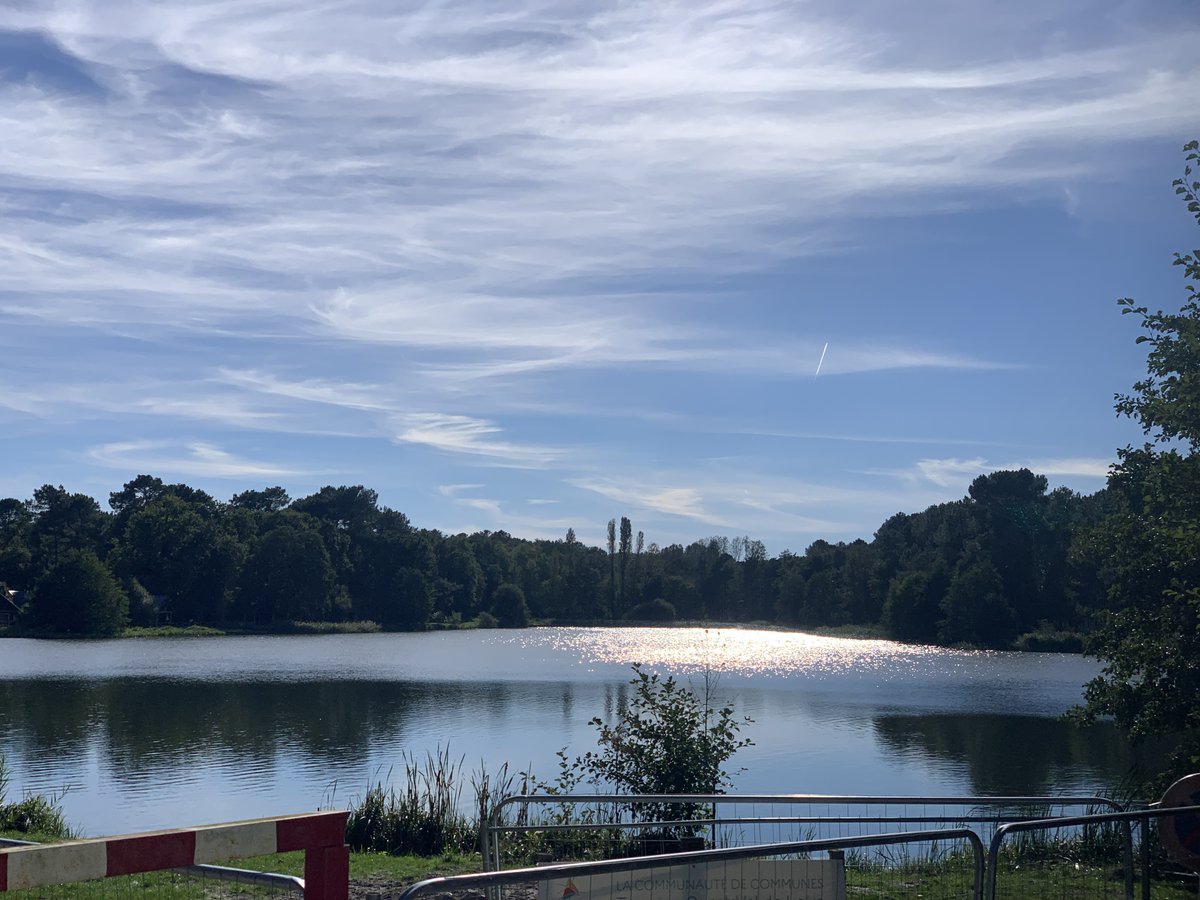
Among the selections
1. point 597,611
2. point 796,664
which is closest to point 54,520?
point 597,611

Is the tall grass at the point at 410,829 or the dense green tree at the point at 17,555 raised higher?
the dense green tree at the point at 17,555

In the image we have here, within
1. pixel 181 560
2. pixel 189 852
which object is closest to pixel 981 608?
pixel 181 560

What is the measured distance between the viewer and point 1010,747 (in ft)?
102

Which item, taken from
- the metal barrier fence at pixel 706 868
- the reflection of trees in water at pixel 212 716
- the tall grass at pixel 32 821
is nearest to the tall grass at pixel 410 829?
the tall grass at pixel 32 821

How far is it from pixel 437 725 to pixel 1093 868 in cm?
2588

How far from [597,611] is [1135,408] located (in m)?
135

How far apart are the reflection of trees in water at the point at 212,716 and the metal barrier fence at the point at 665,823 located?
14.0 m

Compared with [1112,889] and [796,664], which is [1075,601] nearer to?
[796,664]

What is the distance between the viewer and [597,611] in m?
148

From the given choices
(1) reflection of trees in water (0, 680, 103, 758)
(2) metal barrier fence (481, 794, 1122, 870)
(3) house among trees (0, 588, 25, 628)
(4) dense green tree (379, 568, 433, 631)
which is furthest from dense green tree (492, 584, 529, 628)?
(2) metal barrier fence (481, 794, 1122, 870)

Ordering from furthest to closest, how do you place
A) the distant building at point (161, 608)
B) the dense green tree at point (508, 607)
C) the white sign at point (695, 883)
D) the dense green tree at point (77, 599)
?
the dense green tree at point (508, 607)
the distant building at point (161, 608)
the dense green tree at point (77, 599)
the white sign at point (695, 883)

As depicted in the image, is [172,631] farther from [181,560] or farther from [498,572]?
[498,572]

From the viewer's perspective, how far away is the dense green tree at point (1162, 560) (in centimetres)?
1304

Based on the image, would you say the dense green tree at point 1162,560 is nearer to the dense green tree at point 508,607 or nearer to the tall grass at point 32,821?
the tall grass at point 32,821
